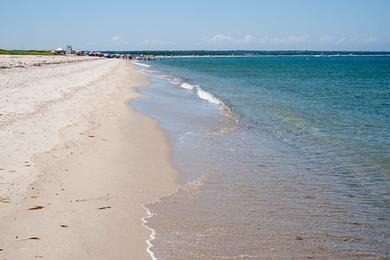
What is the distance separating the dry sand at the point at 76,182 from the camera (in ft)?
19.9

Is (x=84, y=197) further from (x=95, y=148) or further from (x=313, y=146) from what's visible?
(x=313, y=146)

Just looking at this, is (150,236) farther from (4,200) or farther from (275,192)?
(275,192)

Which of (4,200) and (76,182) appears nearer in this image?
(4,200)

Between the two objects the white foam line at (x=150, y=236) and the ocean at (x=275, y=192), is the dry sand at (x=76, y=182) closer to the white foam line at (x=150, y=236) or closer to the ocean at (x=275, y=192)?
the white foam line at (x=150, y=236)

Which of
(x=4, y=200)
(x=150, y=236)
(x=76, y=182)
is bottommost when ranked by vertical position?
(x=150, y=236)

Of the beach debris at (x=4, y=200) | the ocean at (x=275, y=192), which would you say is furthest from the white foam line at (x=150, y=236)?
the beach debris at (x=4, y=200)

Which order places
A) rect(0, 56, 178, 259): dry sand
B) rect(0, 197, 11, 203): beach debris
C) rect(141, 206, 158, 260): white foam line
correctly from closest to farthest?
1. rect(141, 206, 158, 260): white foam line
2. rect(0, 56, 178, 259): dry sand
3. rect(0, 197, 11, 203): beach debris

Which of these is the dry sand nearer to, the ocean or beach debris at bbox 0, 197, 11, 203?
beach debris at bbox 0, 197, 11, 203

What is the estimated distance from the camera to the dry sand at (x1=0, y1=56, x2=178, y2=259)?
6062 millimetres

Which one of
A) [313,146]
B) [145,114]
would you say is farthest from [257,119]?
[313,146]

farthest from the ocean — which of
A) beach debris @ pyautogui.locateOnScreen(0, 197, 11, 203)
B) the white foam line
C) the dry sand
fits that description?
beach debris @ pyautogui.locateOnScreen(0, 197, 11, 203)

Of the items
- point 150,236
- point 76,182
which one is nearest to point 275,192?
point 150,236

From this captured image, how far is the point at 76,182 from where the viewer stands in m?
8.88

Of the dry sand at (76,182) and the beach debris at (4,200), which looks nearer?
the dry sand at (76,182)
